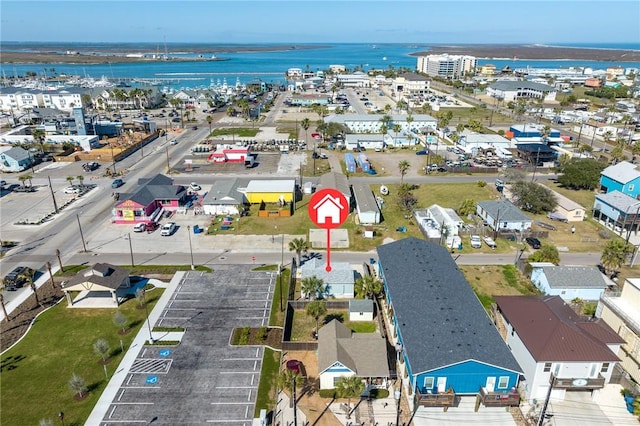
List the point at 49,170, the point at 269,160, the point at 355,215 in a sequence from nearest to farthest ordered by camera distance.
Answer: the point at 355,215, the point at 49,170, the point at 269,160

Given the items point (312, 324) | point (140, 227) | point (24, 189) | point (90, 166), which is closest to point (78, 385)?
point (312, 324)

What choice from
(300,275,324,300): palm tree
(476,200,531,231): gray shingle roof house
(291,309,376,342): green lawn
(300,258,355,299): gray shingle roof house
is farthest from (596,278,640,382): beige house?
(300,275,324,300): palm tree

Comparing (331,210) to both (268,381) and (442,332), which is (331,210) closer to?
(442,332)

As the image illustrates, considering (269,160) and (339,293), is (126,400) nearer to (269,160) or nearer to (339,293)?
(339,293)

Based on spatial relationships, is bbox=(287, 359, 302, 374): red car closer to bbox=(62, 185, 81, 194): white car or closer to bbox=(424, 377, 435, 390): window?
bbox=(424, 377, 435, 390): window

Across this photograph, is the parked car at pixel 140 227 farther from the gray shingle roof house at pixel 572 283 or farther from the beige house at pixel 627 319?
the beige house at pixel 627 319

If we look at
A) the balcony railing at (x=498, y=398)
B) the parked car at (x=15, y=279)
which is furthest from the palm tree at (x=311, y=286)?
the parked car at (x=15, y=279)

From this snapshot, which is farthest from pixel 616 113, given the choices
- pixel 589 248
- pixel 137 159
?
pixel 137 159

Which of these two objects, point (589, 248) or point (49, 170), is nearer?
point (589, 248)
